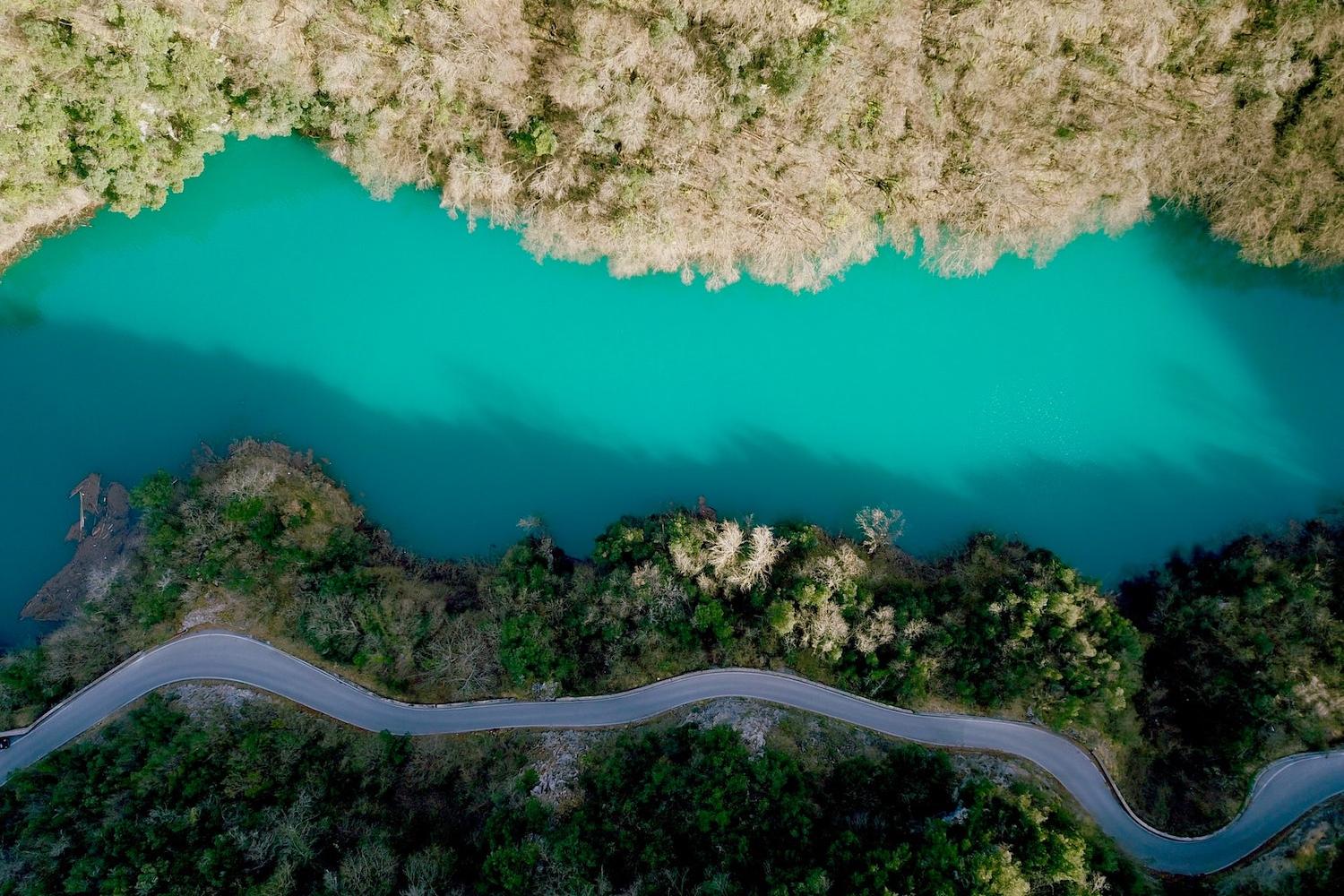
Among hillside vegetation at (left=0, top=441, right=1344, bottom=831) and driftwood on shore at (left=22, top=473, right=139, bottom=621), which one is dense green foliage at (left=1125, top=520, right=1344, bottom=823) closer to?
hillside vegetation at (left=0, top=441, right=1344, bottom=831)

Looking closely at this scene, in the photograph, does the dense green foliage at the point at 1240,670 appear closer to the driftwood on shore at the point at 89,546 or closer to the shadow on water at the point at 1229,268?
the shadow on water at the point at 1229,268

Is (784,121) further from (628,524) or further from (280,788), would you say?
(280,788)

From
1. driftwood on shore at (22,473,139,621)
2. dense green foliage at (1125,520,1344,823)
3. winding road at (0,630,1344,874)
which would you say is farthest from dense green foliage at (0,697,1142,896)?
driftwood on shore at (22,473,139,621)

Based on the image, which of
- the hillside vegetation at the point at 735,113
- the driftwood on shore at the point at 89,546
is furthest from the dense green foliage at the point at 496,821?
the hillside vegetation at the point at 735,113

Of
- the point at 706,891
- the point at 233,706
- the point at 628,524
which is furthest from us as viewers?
the point at 628,524

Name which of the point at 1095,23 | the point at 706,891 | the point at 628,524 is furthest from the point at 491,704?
the point at 1095,23

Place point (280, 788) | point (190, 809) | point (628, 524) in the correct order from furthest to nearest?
point (628, 524), point (280, 788), point (190, 809)

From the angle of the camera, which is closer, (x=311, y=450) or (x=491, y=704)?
(x=491, y=704)
